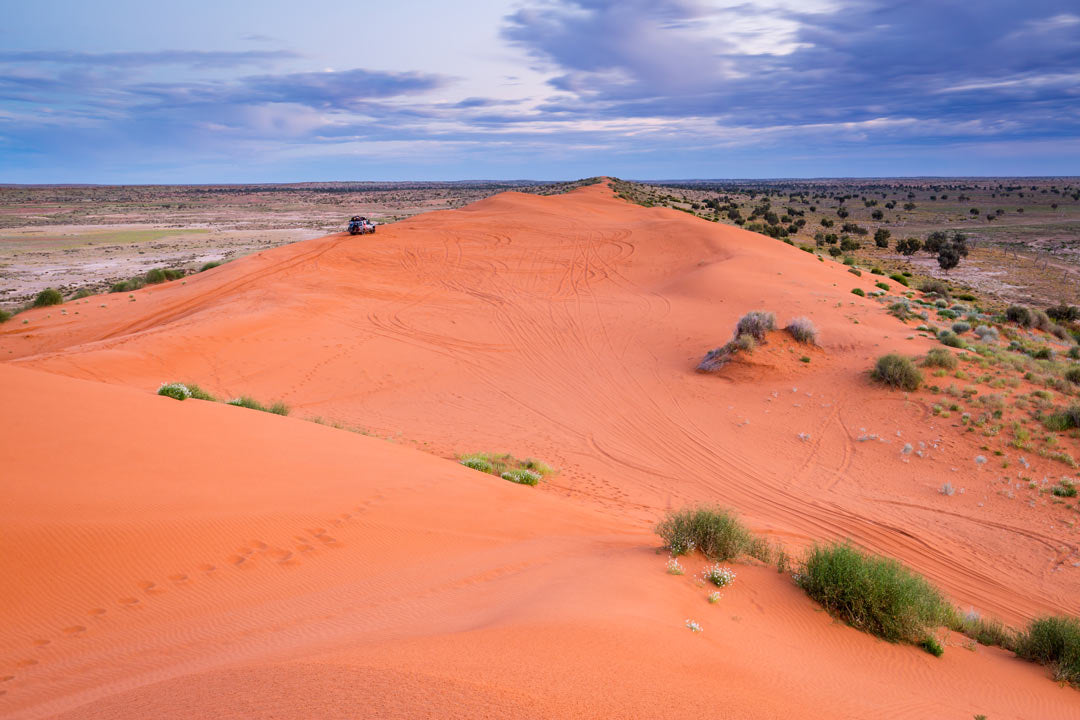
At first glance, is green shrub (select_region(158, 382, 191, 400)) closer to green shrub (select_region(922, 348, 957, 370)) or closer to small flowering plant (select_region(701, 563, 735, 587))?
small flowering plant (select_region(701, 563, 735, 587))

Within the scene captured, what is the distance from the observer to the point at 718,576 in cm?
663

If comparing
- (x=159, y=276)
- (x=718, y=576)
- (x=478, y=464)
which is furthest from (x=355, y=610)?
(x=159, y=276)

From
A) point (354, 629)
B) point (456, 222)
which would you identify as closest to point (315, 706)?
point (354, 629)

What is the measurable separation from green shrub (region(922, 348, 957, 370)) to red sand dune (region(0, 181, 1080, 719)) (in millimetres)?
1520

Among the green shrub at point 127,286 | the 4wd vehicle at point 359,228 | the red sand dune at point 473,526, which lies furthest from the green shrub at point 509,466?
Answer: the 4wd vehicle at point 359,228

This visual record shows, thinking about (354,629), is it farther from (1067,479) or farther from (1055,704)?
(1067,479)

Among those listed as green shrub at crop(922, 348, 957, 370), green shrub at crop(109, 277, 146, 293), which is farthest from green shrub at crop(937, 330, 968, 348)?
green shrub at crop(109, 277, 146, 293)

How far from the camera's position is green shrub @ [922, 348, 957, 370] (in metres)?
15.2

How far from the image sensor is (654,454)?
1324cm

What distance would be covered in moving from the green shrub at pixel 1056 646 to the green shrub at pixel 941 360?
32.8 feet

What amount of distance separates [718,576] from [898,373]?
1095cm

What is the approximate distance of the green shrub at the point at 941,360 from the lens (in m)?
15.2

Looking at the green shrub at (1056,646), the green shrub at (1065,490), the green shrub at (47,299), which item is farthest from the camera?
the green shrub at (47,299)

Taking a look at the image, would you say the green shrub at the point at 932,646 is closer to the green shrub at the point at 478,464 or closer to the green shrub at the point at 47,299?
the green shrub at the point at 478,464
